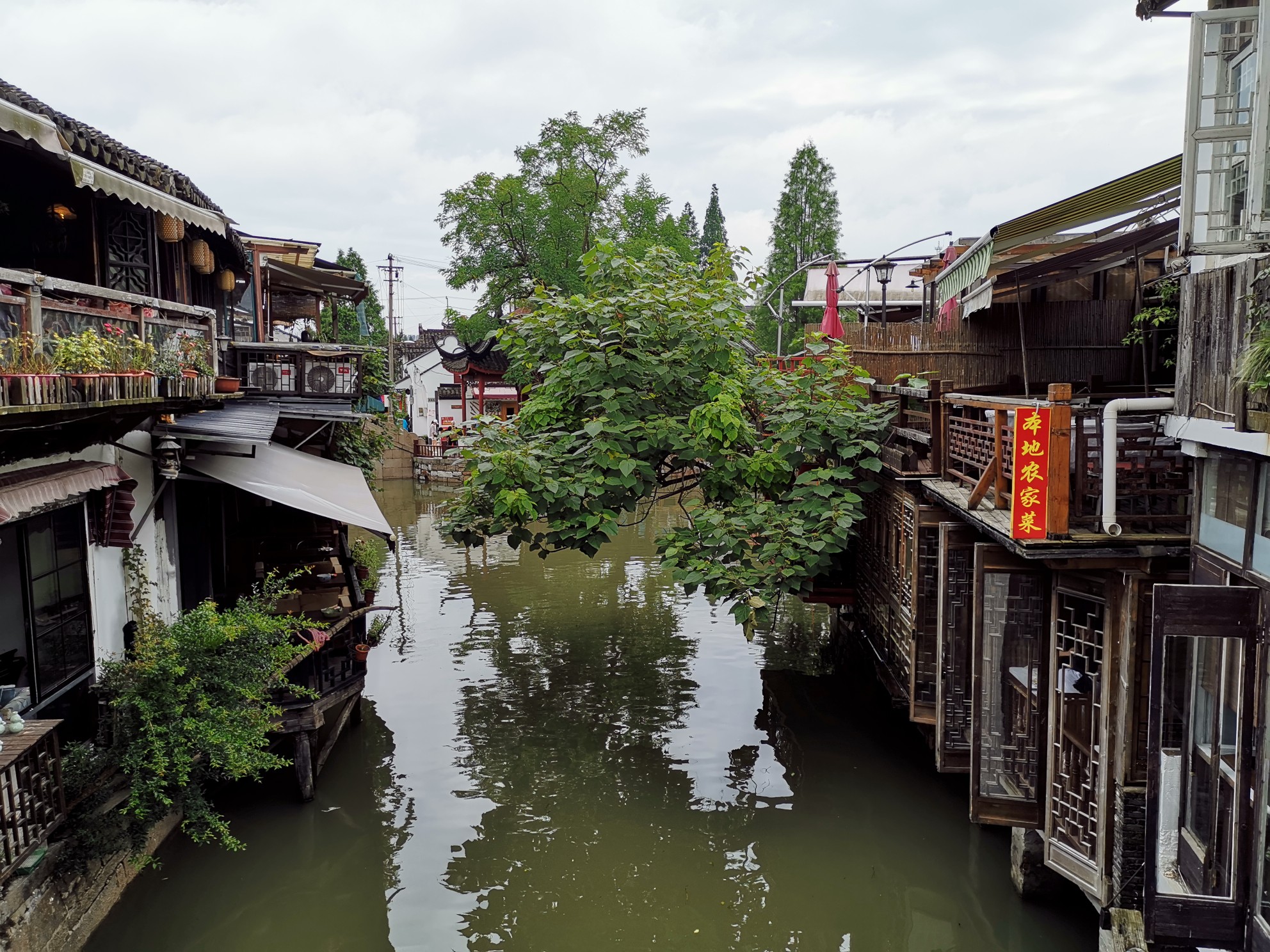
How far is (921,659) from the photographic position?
354 inches

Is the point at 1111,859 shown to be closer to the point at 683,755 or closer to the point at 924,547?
the point at 924,547

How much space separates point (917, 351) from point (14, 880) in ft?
36.7

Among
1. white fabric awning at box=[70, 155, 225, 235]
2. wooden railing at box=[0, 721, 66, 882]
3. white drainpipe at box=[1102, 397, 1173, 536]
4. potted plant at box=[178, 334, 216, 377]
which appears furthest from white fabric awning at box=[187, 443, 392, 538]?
white drainpipe at box=[1102, 397, 1173, 536]

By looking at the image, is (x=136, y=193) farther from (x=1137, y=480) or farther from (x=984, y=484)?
(x=1137, y=480)

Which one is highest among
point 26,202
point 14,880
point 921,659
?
point 26,202

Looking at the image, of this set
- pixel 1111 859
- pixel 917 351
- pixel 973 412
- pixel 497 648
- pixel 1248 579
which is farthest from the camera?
pixel 497 648

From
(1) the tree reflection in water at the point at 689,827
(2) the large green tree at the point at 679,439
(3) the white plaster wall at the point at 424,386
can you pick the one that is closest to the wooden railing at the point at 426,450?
(3) the white plaster wall at the point at 424,386

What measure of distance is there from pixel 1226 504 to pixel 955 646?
10.2 ft

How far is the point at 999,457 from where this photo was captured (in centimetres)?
679

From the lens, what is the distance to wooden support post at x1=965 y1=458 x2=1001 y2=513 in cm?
682

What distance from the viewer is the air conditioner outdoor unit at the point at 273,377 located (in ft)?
42.0

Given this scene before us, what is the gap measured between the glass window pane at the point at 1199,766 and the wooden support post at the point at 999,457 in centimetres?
153

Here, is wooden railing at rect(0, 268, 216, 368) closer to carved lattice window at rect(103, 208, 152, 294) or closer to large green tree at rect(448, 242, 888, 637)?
carved lattice window at rect(103, 208, 152, 294)

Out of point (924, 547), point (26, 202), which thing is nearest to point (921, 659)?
point (924, 547)
